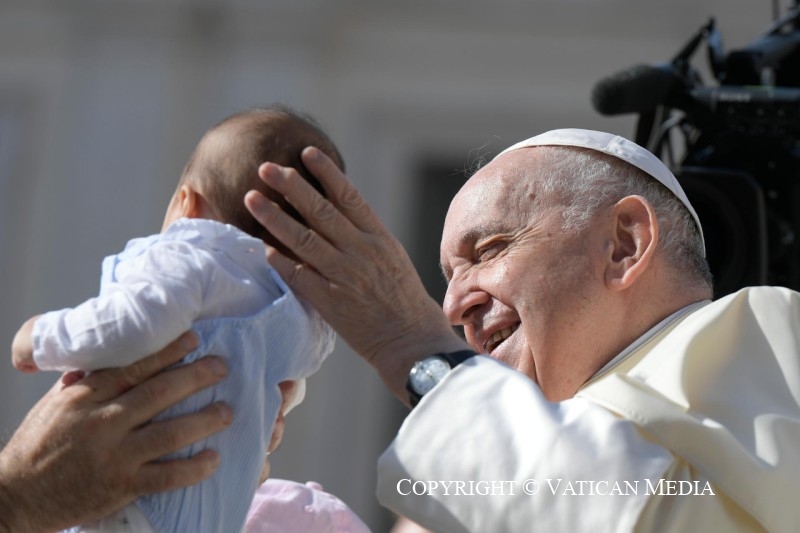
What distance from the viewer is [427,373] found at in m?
2.73

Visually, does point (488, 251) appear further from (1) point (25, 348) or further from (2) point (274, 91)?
(2) point (274, 91)

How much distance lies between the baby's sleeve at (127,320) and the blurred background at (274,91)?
8254 millimetres

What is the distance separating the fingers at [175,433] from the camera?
265 centimetres

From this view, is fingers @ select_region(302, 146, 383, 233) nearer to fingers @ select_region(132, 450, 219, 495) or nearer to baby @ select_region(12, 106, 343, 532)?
baby @ select_region(12, 106, 343, 532)

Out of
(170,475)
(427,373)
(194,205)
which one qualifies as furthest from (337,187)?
(170,475)

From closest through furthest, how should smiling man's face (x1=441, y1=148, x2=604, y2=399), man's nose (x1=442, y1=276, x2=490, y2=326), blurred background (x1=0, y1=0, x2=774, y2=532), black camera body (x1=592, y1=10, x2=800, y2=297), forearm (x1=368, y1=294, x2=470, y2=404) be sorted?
forearm (x1=368, y1=294, x2=470, y2=404) → smiling man's face (x1=441, y1=148, x2=604, y2=399) → man's nose (x1=442, y1=276, x2=490, y2=326) → black camera body (x1=592, y1=10, x2=800, y2=297) → blurred background (x1=0, y1=0, x2=774, y2=532)

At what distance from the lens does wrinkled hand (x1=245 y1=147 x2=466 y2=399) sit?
9.10 feet

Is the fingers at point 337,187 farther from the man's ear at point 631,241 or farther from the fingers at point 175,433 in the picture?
the man's ear at point 631,241

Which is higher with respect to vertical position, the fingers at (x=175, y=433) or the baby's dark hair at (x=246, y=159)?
the baby's dark hair at (x=246, y=159)

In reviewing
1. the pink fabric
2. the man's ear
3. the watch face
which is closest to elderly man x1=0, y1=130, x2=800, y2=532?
the watch face

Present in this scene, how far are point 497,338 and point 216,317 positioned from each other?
0.86 meters

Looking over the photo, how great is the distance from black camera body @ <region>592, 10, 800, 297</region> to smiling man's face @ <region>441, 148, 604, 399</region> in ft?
2.62

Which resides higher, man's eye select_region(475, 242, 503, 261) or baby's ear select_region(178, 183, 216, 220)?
baby's ear select_region(178, 183, 216, 220)

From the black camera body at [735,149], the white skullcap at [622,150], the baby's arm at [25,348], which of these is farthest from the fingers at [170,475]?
the black camera body at [735,149]
